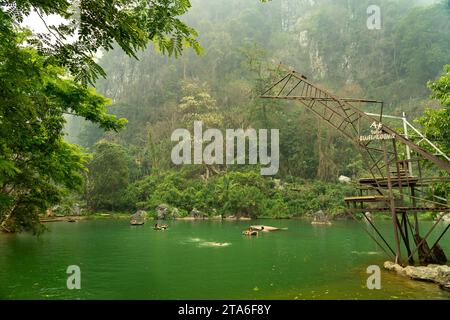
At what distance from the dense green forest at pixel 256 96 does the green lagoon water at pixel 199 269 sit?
17534mm

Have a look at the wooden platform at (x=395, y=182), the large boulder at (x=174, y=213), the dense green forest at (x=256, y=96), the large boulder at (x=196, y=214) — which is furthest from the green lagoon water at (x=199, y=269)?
the large boulder at (x=174, y=213)

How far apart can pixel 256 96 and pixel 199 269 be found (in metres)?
42.2

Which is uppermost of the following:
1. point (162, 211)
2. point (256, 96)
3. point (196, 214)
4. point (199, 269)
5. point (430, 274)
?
point (256, 96)

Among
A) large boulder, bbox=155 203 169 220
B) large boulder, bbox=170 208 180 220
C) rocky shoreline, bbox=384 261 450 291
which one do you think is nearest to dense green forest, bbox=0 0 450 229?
large boulder, bbox=170 208 180 220

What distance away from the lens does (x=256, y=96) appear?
53531 mm

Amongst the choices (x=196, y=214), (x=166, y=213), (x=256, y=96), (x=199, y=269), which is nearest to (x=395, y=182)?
(x=199, y=269)

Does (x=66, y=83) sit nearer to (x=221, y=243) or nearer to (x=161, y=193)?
(x=221, y=243)

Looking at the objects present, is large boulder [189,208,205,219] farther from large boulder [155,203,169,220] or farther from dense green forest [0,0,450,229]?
large boulder [155,203,169,220]

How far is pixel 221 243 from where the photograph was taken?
21609mm

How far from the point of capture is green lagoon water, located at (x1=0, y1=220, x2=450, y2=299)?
10555 mm

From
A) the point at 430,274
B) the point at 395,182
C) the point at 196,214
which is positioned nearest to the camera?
the point at 430,274

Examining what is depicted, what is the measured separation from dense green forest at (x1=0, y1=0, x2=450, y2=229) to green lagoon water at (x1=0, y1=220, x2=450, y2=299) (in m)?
17.5

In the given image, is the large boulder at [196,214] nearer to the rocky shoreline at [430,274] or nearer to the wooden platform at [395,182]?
the wooden platform at [395,182]

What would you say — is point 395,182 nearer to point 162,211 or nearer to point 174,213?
point 174,213
